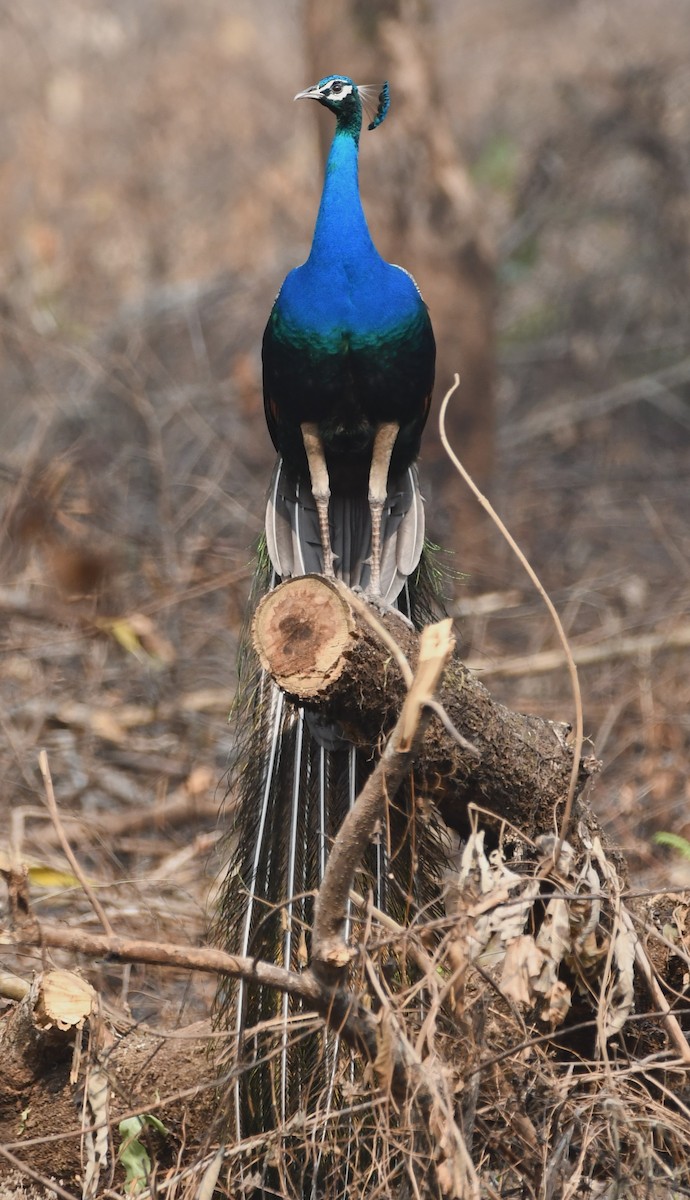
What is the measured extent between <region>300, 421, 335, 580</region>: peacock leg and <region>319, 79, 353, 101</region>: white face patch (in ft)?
3.77

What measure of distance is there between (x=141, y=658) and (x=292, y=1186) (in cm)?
433

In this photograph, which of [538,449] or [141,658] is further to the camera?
[538,449]

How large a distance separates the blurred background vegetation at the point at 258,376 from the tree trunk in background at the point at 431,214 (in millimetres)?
21

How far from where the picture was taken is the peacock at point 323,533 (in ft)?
11.2

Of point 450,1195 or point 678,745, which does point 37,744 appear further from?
point 450,1195

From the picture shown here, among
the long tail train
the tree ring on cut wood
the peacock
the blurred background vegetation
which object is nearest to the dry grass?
the blurred background vegetation

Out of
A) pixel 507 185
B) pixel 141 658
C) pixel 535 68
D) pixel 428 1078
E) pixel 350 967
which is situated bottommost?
pixel 428 1078

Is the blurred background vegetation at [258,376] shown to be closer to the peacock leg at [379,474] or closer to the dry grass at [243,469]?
the dry grass at [243,469]

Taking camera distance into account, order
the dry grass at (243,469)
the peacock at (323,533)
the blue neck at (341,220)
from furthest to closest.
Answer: the blue neck at (341,220), the peacock at (323,533), the dry grass at (243,469)

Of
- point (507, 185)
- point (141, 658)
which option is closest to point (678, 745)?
point (141, 658)

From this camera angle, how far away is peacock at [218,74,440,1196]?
3.40 metres

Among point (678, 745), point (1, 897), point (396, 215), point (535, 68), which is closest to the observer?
point (1, 897)

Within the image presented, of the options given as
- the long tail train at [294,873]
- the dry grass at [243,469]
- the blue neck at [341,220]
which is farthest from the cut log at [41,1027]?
the blue neck at [341,220]

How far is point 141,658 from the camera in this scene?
7059 mm
